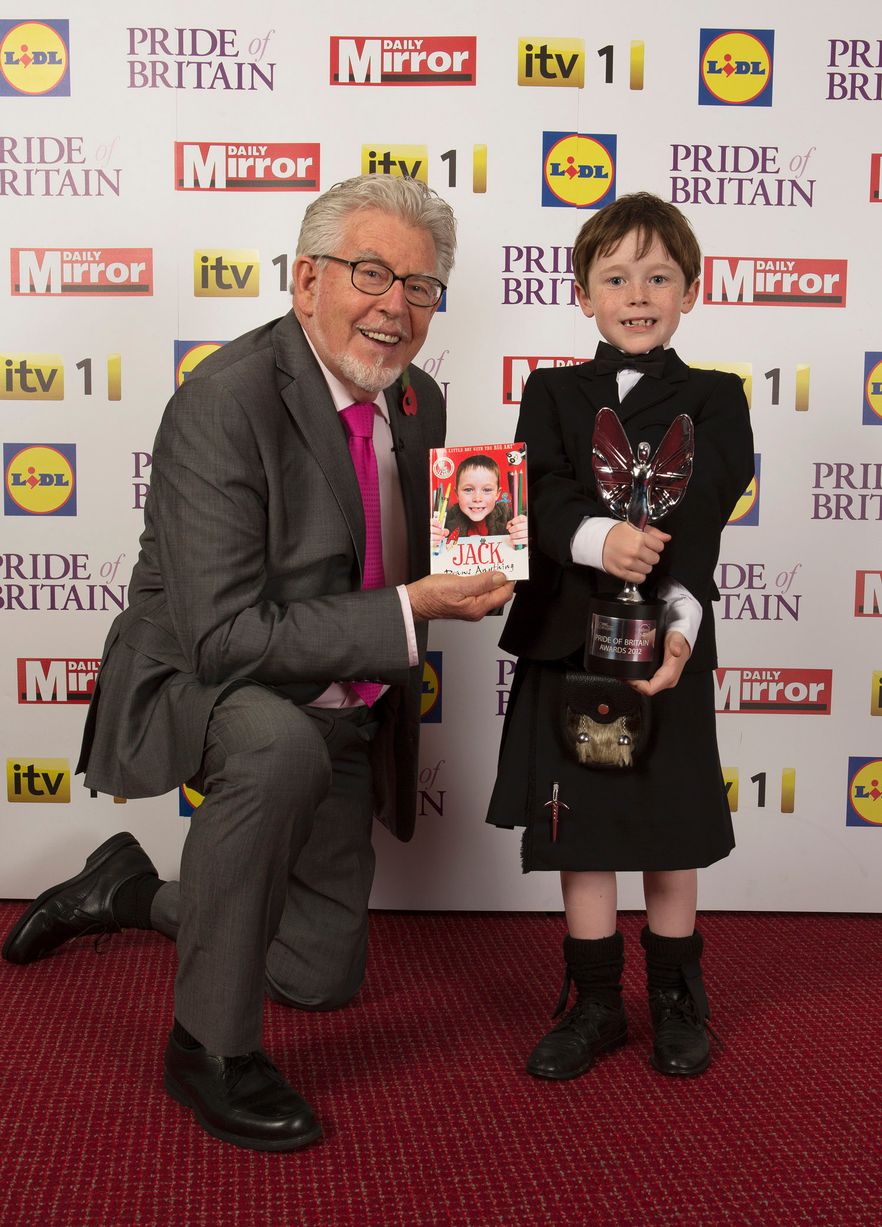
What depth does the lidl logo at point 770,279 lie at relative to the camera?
2449 millimetres

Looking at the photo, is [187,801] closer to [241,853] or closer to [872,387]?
[241,853]

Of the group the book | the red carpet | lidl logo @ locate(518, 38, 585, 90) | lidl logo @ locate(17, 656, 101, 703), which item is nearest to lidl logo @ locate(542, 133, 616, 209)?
lidl logo @ locate(518, 38, 585, 90)

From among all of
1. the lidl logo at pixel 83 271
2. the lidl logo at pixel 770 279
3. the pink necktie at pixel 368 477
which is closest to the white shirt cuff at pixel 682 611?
the pink necktie at pixel 368 477

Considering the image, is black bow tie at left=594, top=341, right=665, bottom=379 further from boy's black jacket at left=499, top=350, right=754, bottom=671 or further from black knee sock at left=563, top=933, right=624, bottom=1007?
black knee sock at left=563, top=933, right=624, bottom=1007

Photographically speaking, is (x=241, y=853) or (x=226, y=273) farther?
(x=226, y=273)

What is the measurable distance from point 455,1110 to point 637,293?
1255 millimetres

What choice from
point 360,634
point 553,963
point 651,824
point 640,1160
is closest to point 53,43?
point 360,634

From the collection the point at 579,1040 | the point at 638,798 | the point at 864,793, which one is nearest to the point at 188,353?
the point at 638,798

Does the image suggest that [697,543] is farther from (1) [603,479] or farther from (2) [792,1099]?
(2) [792,1099]

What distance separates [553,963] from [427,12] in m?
1.96

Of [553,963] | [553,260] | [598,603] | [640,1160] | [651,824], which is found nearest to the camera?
[640,1160]

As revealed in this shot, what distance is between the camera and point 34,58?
239 cm

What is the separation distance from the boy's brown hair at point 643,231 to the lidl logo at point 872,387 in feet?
2.81

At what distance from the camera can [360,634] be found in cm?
169
